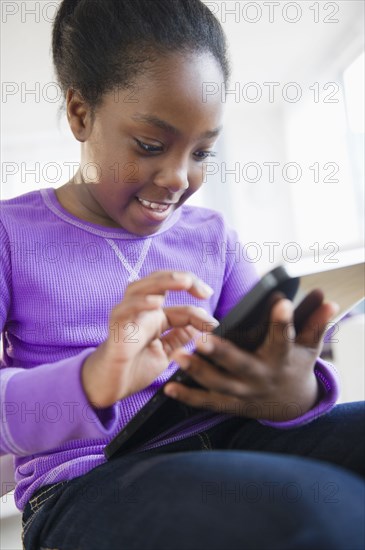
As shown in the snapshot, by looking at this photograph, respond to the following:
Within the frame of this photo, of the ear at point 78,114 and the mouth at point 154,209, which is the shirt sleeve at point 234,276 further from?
the ear at point 78,114

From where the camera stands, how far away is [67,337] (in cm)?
77

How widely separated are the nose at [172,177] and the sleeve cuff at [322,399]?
28 centimetres

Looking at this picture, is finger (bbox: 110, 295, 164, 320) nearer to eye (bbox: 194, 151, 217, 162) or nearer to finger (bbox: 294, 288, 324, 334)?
finger (bbox: 294, 288, 324, 334)

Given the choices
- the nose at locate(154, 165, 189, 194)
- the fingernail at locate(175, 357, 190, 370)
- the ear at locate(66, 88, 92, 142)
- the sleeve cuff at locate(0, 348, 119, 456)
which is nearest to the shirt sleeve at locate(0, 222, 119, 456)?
the sleeve cuff at locate(0, 348, 119, 456)

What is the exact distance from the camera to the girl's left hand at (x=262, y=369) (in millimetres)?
536

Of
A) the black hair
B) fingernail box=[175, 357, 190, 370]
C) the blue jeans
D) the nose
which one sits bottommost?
the blue jeans

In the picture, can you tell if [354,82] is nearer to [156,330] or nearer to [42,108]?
[42,108]

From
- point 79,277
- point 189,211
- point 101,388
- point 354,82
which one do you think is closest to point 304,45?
point 354,82

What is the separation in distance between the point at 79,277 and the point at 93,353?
24 cm

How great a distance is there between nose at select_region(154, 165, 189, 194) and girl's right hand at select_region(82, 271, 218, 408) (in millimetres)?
210

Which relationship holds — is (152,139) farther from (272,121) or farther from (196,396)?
(272,121)

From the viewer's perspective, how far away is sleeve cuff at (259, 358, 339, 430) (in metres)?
0.68

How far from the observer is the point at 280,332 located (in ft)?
1.79

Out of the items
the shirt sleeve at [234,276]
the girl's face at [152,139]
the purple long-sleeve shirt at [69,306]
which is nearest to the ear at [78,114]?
the girl's face at [152,139]
